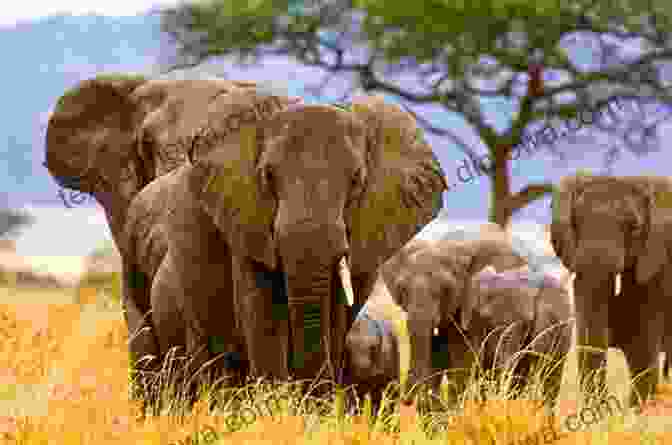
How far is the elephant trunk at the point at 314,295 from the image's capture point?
529 cm

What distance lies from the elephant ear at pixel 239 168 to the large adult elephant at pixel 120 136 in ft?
6.07

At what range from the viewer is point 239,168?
5.84m

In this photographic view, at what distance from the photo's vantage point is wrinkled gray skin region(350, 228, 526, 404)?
10172 millimetres

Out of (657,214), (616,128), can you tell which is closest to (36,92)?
(616,128)

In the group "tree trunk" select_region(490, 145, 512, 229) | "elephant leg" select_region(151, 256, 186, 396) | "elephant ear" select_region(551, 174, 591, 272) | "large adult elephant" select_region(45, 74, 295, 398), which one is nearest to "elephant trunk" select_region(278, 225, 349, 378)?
"elephant leg" select_region(151, 256, 186, 396)

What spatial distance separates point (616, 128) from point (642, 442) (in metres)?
23.2

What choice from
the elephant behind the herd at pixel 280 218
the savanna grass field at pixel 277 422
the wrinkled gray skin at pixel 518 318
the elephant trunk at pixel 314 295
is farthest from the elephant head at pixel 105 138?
the elephant trunk at pixel 314 295

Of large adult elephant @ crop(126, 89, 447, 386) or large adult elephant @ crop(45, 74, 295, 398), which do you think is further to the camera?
large adult elephant @ crop(45, 74, 295, 398)

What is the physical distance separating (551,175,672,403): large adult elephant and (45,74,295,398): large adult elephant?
9.64 feet

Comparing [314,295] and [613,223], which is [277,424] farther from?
[613,223]

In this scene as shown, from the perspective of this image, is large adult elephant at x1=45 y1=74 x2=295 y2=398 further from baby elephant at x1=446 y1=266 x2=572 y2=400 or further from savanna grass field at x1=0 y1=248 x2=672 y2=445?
baby elephant at x1=446 y1=266 x2=572 y2=400

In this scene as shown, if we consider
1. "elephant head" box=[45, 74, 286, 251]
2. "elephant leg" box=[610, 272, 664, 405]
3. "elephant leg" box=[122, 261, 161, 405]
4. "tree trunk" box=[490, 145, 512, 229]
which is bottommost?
"tree trunk" box=[490, 145, 512, 229]

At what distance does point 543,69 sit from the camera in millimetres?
27078

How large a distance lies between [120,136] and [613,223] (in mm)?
3293
